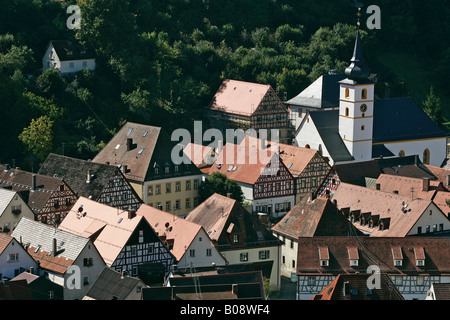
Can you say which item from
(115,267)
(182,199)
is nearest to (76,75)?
(182,199)

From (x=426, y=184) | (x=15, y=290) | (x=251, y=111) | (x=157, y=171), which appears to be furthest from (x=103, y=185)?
(x=251, y=111)

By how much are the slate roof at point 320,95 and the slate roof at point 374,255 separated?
106 ft

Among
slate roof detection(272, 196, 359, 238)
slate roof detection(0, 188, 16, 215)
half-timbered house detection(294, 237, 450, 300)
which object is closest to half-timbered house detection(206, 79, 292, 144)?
slate roof detection(272, 196, 359, 238)

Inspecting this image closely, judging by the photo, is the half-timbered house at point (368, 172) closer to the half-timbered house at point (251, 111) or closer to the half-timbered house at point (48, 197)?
the half-timbered house at point (251, 111)

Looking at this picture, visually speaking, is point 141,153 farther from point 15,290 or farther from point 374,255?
point 15,290

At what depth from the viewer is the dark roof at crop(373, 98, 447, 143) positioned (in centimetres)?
6712

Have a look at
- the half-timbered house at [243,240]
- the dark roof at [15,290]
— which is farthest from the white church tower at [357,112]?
the dark roof at [15,290]

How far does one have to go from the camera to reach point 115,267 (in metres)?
35.3

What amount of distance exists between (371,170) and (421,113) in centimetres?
1618

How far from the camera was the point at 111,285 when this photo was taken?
31.3m

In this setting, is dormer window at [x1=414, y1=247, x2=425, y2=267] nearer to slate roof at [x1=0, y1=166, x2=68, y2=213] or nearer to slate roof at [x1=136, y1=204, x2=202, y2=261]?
slate roof at [x1=136, y1=204, x2=202, y2=261]

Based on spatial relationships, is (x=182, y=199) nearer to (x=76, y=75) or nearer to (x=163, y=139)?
(x=163, y=139)

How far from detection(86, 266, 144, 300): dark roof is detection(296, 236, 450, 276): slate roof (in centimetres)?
869

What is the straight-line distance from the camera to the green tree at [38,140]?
55750 mm
